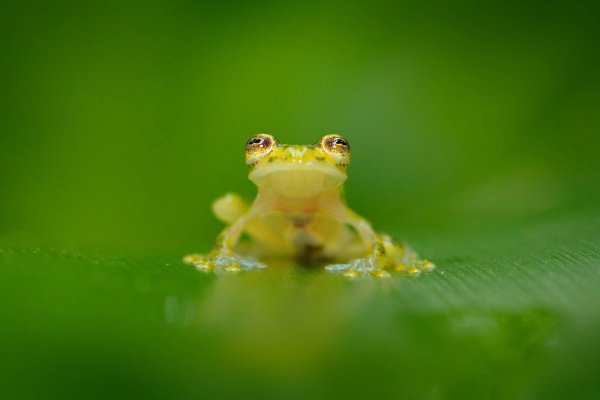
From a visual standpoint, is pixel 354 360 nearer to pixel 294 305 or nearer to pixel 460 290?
pixel 294 305

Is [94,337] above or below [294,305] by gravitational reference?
below

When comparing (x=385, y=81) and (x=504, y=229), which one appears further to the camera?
(x=385, y=81)

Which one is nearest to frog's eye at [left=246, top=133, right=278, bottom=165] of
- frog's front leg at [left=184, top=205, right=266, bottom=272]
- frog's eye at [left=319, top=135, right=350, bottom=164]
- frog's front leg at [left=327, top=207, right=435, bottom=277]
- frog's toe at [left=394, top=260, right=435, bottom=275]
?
frog's eye at [left=319, top=135, right=350, bottom=164]

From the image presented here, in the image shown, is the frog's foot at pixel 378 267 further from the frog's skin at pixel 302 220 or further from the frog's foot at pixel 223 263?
the frog's foot at pixel 223 263

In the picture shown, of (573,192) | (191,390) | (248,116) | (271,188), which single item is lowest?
(191,390)

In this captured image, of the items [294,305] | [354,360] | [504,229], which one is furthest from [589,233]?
[354,360]

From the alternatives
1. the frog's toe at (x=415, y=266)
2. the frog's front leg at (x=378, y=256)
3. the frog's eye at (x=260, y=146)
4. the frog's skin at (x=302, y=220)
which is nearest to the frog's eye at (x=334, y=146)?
the frog's skin at (x=302, y=220)
